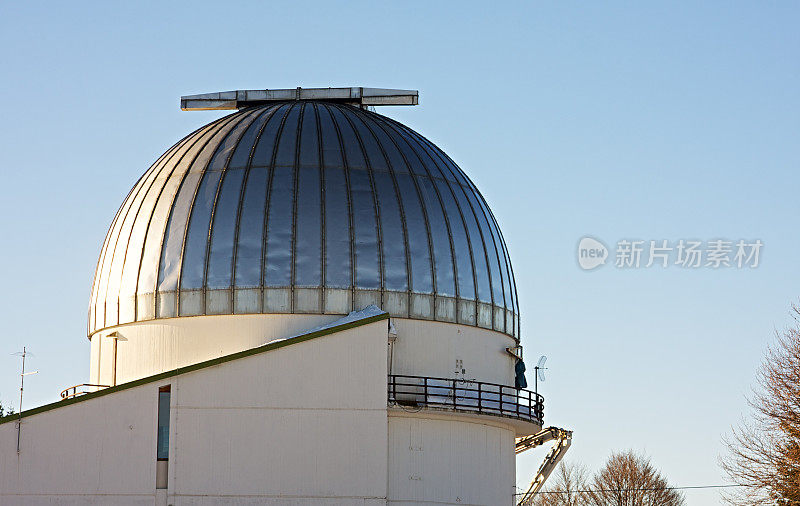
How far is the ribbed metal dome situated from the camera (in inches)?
→ 1578

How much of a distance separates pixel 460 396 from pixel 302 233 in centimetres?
687

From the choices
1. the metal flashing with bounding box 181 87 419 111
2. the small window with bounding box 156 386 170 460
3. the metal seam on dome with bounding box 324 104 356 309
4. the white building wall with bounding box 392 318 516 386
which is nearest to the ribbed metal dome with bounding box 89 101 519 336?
the metal seam on dome with bounding box 324 104 356 309

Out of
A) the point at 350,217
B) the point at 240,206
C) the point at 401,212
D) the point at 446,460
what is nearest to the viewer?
the point at 446,460

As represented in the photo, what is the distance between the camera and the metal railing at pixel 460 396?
3919 cm

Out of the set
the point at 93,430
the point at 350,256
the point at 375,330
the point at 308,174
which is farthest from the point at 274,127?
the point at 93,430

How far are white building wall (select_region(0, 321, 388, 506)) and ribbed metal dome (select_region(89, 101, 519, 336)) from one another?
3839 mm

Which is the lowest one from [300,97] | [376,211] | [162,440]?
[162,440]

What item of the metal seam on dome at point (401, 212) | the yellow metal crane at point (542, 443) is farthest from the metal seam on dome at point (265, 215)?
the yellow metal crane at point (542, 443)

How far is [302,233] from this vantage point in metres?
40.5

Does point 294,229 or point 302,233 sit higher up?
point 294,229

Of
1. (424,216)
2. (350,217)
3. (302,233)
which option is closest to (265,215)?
(302,233)

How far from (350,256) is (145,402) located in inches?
318

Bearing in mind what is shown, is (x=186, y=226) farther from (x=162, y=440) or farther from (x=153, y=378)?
(x=162, y=440)

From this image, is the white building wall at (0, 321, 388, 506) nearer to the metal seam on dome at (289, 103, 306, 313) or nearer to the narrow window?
the narrow window
